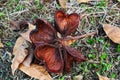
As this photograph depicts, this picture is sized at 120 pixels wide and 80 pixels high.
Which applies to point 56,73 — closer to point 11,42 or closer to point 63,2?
point 11,42

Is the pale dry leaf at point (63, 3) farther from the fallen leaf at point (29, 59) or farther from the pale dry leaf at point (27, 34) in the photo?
the fallen leaf at point (29, 59)

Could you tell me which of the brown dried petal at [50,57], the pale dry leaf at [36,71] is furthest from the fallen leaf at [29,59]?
the brown dried petal at [50,57]

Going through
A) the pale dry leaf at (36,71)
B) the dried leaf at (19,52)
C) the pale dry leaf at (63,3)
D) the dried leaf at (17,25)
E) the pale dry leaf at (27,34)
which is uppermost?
the pale dry leaf at (63,3)

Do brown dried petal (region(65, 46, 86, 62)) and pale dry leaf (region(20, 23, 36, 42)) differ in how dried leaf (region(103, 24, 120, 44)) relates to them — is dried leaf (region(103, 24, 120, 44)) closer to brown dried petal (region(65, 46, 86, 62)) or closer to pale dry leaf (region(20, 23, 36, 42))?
brown dried petal (region(65, 46, 86, 62))

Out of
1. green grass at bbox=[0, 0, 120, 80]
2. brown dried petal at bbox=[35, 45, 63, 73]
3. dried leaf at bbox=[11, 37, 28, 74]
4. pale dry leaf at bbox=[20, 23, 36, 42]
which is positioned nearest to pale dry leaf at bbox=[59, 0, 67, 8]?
green grass at bbox=[0, 0, 120, 80]

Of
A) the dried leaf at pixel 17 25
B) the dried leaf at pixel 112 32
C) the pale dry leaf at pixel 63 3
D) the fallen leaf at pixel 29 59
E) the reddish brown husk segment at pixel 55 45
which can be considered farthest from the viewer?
the pale dry leaf at pixel 63 3

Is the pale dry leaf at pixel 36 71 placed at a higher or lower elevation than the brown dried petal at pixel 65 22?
lower
